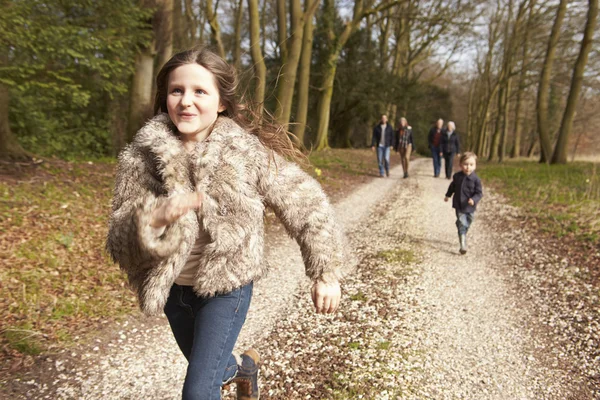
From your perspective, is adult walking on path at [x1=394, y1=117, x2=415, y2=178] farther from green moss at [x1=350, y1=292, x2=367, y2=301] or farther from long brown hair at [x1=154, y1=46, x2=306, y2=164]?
long brown hair at [x1=154, y1=46, x2=306, y2=164]

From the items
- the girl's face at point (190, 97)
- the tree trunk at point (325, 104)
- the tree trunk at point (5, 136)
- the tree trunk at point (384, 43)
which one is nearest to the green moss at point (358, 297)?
the girl's face at point (190, 97)

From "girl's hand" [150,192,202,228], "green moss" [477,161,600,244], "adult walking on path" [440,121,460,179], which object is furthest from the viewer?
"adult walking on path" [440,121,460,179]

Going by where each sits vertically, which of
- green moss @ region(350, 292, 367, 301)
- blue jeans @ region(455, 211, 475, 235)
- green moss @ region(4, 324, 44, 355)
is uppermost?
blue jeans @ region(455, 211, 475, 235)

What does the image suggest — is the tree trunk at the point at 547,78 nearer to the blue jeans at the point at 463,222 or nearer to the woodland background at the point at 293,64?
the woodland background at the point at 293,64

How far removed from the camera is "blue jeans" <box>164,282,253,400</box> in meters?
1.82

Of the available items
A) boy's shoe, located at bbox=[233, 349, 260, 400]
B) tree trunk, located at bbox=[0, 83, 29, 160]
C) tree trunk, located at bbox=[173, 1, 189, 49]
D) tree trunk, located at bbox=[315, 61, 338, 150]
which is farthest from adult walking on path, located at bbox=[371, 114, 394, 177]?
boy's shoe, located at bbox=[233, 349, 260, 400]

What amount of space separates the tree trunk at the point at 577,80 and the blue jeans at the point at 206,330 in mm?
18218

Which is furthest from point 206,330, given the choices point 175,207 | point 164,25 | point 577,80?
point 577,80

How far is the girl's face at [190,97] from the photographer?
194 cm

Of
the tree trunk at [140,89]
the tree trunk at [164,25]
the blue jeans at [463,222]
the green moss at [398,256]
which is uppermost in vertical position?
the tree trunk at [164,25]

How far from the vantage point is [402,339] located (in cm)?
369

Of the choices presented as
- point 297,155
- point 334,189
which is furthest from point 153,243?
point 334,189

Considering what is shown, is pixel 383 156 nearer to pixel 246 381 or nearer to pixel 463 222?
pixel 463 222

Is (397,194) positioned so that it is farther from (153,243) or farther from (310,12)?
(153,243)
